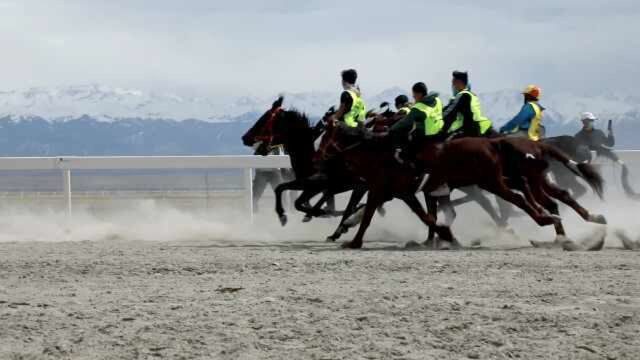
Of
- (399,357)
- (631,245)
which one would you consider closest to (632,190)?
(631,245)

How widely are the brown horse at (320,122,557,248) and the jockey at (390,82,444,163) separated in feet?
0.60

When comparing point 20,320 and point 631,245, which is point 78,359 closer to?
point 20,320

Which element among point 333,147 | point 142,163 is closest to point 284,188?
point 333,147

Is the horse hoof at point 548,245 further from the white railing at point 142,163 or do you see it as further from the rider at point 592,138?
the white railing at point 142,163

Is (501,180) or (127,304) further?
(501,180)

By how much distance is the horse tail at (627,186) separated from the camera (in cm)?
1809

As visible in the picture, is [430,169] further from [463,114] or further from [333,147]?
[333,147]

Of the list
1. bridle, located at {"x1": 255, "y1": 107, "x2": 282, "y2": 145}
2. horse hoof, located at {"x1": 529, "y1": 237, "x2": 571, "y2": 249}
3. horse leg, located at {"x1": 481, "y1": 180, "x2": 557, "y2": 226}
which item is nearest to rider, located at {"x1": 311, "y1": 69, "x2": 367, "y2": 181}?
bridle, located at {"x1": 255, "y1": 107, "x2": 282, "y2": 145}

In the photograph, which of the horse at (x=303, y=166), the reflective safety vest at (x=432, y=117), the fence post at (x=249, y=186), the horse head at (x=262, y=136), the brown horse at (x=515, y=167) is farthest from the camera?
the fence post at (x=249, y=186)

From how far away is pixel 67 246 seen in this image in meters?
14.8

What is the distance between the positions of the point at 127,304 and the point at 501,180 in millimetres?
6462

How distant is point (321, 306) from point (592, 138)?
33.5ft

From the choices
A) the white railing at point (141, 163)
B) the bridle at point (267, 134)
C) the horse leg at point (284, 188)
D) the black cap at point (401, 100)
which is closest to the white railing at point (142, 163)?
the white railing at point (141, 163)

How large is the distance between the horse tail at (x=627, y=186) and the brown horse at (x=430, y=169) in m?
3.96
